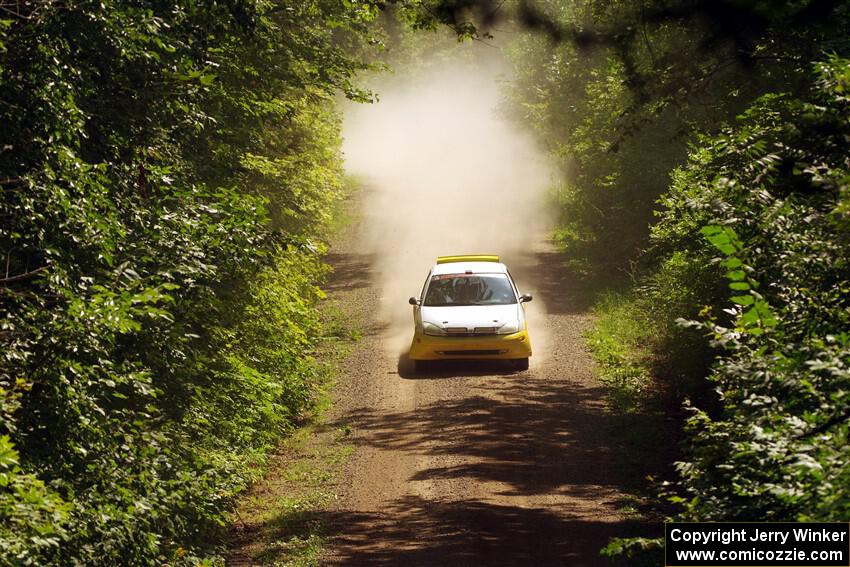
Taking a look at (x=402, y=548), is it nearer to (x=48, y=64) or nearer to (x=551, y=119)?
(x=48, y=64)

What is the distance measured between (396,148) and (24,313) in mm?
65253

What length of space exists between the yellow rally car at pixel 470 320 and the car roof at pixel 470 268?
0.06m

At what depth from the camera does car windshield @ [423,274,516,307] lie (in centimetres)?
1922

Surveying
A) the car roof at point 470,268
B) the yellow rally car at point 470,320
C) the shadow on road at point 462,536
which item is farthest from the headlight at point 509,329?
the shadow on road at point 462,536

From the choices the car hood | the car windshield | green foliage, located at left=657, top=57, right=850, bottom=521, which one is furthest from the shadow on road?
the car windshield

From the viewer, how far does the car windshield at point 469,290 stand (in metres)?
19.2

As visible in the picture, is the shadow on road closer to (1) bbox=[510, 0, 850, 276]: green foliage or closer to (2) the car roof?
(1) bbox=[510, 0, 850, 276]: green foliage

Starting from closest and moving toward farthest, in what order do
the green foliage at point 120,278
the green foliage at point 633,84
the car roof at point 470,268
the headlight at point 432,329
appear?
the green foliage at point 120,278 → the green foliage at point 633,84 → the headlight at point 432,329 → the car roof at point 470,268

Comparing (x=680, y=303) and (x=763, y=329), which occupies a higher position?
(x=680, y=303)

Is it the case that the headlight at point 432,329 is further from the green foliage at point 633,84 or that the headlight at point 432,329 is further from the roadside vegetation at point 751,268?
the green foliage at point 633,84

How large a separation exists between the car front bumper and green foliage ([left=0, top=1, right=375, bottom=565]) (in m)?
5.84

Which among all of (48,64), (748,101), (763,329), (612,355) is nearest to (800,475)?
(763,329)

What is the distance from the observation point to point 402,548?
35.8 feet

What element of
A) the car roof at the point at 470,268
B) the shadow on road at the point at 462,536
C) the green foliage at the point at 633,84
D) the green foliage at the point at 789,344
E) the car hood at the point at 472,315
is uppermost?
the green foliage at the point at 633,84
